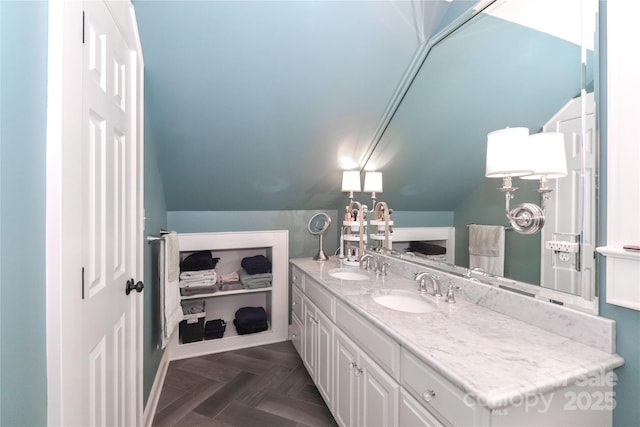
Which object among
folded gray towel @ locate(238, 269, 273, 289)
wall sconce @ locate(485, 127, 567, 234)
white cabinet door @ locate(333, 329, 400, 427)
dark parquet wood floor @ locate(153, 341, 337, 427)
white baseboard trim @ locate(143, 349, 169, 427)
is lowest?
dark parquet wood floor @ locate(153, 341, 337, 427)

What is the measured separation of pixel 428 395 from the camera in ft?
3.08

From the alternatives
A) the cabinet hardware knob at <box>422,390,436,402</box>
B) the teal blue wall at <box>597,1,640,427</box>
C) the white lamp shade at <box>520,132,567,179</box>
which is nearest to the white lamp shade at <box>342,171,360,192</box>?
the white lamp shade at <box>520,132,567,179</box>

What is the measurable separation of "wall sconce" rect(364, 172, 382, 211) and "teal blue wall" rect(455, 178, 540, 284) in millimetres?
789

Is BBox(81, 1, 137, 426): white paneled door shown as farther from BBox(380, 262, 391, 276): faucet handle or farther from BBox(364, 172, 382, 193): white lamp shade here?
BBox(364, 172, 382, 193): white lamp shade

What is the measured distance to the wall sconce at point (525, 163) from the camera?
115 centimetres

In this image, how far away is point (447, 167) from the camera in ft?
5.69

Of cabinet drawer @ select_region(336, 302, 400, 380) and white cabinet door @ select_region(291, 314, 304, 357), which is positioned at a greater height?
cabinet drawer @ select_region(336, 302, 400, 380)

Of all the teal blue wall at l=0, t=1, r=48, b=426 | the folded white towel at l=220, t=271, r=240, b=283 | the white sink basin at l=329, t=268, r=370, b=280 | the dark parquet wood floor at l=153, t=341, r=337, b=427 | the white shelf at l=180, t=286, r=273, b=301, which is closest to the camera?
the teal blue wall at l=0, t=1, r=48, b=426

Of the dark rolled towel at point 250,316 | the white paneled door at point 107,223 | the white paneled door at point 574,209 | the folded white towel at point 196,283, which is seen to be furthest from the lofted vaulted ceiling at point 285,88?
the dark rolled towel at point 250,316

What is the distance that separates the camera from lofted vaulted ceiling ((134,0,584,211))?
1.50 m

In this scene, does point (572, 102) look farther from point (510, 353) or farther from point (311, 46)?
point (311, 46)

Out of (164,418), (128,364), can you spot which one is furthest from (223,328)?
(128,364)

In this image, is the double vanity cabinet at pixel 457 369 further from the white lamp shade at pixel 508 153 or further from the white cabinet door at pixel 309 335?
the white lamp shade at pixel 508 153

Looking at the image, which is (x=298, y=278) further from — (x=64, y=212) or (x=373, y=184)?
(x=64, y=212)
